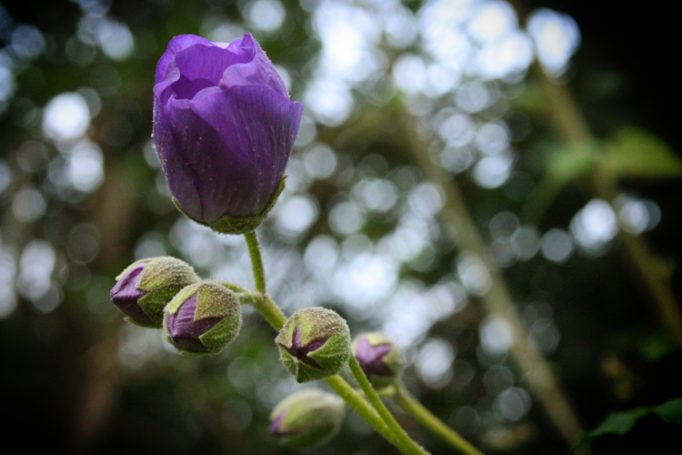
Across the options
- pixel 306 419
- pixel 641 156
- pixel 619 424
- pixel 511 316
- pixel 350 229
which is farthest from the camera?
pixel 350 229

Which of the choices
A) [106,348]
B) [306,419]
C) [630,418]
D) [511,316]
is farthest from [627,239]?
[106,348]

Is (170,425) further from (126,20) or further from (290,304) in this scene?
(126,20)

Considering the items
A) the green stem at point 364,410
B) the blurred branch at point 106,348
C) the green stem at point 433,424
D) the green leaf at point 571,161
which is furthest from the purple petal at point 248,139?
the blurred branch at point 106,348

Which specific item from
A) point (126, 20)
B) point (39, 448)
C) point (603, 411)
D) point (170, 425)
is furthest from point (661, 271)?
point (39, 448)

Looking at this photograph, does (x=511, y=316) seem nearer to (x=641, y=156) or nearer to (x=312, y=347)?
(x=641, y=156)

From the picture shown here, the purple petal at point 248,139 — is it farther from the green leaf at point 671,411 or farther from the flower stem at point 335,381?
the green leaf at point 671,411

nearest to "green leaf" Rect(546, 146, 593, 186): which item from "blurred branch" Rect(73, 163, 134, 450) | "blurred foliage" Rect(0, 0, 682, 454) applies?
"blurred foliage" Rect(0, 0, 682, 454)

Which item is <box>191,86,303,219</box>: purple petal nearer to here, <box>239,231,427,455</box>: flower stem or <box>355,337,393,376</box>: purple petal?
<box>239,231,427,455</box>: flower stem
